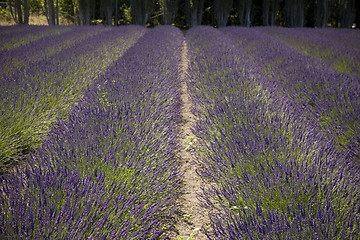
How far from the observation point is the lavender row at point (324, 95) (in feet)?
8.54

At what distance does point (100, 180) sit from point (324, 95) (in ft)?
9.35

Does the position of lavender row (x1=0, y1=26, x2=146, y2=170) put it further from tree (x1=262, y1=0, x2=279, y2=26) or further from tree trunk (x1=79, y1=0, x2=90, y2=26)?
tree (x1=262, y1=0, x2=279, y2=26)

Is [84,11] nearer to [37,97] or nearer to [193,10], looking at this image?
[193,10]

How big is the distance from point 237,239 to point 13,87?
3198 millimetres

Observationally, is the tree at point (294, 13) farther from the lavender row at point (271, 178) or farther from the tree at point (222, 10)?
the lavender row at point (271, 178)

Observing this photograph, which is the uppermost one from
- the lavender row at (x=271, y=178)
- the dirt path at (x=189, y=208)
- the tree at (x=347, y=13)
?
the tree at (x=347, y=13)

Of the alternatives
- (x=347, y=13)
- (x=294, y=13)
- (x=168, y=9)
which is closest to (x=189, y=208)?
(x=168, y=9)

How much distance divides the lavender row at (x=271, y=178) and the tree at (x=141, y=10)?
19363 mm

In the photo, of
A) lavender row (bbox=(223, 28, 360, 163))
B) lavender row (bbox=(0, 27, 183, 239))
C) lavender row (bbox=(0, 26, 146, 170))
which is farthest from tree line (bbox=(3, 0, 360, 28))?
lavender row (bbox=(0, 27, 183, 239))

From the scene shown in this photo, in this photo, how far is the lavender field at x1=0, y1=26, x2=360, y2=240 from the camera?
143 centimetres

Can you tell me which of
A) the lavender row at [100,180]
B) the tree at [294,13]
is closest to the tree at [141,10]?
the tree at [294,13]

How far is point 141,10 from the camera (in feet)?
70.8

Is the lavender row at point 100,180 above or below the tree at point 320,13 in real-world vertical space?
below

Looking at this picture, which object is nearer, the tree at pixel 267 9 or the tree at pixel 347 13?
the tree at pixel 347 13
